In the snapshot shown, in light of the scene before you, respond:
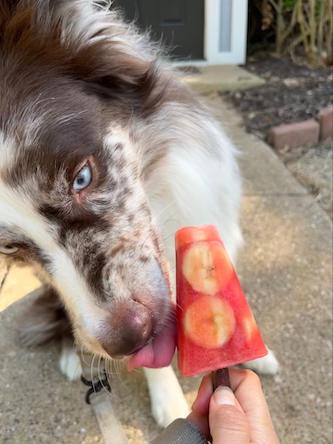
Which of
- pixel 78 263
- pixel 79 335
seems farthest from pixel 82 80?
pixel 79 335

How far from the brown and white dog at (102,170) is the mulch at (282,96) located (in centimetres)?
206

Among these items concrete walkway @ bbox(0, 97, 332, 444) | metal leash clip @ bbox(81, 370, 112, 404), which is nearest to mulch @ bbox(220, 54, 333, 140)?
concrete walkway @ bbox(0, 97, 332, 444)

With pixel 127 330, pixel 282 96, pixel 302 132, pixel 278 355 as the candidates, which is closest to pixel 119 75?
pixel 127 330

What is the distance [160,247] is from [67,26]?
2.67 ft

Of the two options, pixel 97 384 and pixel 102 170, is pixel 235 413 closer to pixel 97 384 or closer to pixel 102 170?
pixel 102 170

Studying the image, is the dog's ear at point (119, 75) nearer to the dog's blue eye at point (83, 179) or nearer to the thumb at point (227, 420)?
the dog's blue eye at point (83, 179)

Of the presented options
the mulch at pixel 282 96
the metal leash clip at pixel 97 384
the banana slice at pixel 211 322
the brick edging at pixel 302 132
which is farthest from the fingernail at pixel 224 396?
the mulch at pixel 282 96

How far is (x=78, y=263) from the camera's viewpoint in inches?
67.7

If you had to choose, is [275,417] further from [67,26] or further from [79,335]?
[67,26]

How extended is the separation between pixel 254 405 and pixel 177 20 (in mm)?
4514

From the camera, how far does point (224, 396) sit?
1.45 meters

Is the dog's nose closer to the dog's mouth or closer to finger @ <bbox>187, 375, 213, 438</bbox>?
the dog's mouth

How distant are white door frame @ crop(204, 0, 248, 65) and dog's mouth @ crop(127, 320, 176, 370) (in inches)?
160

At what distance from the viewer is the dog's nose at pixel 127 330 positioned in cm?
161
